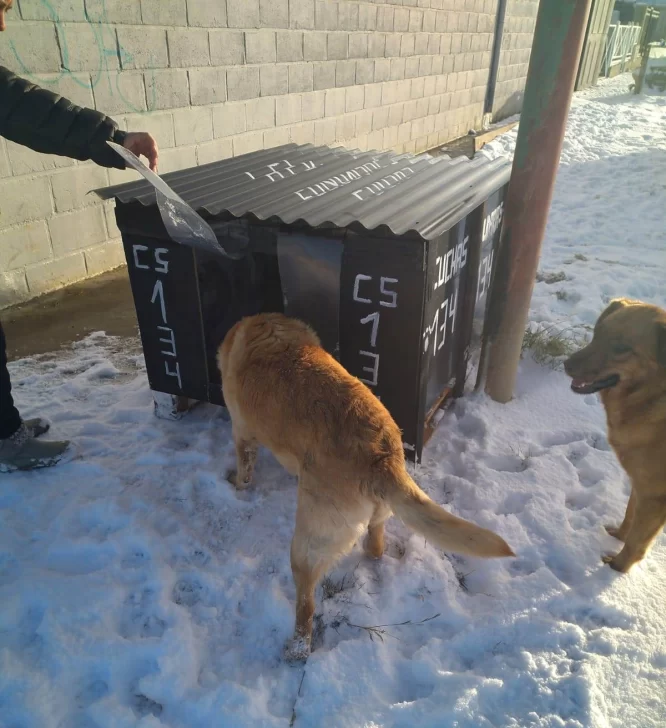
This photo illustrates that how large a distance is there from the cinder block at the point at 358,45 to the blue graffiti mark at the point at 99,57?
3418 millimetres

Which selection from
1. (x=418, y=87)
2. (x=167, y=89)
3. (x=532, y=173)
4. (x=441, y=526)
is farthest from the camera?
(x=418, y=87)

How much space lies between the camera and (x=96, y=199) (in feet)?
15.1

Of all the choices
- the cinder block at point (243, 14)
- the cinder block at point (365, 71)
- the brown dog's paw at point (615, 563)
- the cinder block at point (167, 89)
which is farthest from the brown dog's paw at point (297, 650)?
the cinder block at point (365, 71)

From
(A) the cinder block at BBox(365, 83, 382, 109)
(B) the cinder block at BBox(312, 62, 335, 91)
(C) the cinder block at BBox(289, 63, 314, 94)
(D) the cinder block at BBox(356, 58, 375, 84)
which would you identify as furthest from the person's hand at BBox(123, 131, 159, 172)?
(A) the cinder block at BBox(365, 83, 382, 109)

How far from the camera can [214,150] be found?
5.41 metres

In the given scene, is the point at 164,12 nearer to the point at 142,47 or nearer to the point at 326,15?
the point at 142,47

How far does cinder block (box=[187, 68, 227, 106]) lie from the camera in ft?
16.4

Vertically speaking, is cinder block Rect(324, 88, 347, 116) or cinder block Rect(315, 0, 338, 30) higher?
cinder block Rect(315, 0, 338, 30)

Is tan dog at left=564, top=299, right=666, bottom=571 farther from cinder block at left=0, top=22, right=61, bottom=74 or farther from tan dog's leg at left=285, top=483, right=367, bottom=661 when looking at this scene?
cinder block at left=0, top=22, right=61, bottom=74

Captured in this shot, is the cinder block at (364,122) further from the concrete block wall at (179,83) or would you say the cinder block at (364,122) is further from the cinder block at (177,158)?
the cinder block at (177,158)

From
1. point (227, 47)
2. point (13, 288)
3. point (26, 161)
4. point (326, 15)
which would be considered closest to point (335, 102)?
point (326, 15)

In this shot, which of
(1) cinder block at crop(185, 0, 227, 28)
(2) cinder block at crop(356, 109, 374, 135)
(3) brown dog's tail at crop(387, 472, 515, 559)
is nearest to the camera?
(3) brown dog's tail at crop(387, 472, 515, 559)

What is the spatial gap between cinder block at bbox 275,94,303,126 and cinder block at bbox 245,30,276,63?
443 mm

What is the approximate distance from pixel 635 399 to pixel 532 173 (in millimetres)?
1316
